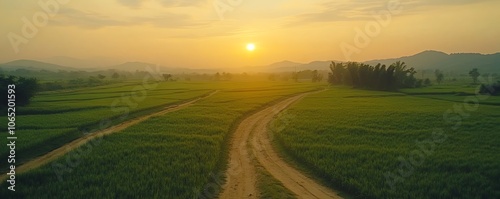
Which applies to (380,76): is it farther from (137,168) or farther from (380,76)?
(137,168)

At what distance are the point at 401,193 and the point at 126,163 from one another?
1161cm

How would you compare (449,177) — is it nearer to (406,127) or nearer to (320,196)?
(320,196)

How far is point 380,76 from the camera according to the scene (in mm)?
76062

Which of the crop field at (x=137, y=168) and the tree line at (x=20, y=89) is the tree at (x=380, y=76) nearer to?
the crop field at (x=137, y=168)

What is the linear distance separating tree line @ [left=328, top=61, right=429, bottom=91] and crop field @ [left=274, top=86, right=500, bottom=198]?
161 ft

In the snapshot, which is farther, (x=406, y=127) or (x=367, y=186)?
(x=406, y=127)

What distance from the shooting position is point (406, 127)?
80.7 feet

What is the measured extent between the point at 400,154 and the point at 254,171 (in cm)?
769

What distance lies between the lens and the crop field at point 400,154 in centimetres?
1225

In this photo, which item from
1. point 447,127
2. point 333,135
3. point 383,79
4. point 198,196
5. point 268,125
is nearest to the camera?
point 198,196

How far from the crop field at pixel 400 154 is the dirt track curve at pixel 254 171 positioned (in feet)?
2.58

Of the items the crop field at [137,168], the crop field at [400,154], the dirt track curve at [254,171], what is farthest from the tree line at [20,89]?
the crop field at [400,154]

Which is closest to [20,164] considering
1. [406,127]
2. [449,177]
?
[449,177]

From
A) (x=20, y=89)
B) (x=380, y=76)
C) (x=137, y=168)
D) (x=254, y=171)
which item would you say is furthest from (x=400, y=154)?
(x=380, y=76)
